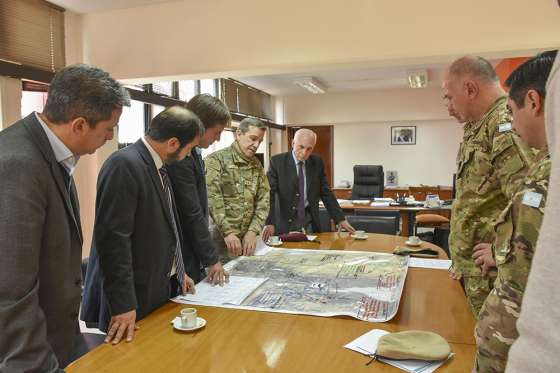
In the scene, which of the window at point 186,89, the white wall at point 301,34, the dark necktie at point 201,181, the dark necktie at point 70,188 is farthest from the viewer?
the window at point 186,89

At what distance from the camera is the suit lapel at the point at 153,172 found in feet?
5.31

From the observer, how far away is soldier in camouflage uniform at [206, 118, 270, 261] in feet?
8.04

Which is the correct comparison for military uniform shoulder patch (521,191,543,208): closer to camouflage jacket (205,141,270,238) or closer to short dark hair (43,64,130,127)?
short dark hair (43,64,130,127)

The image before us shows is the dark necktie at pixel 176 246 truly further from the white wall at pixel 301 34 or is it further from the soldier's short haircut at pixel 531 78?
the white wall at pixel 301 34

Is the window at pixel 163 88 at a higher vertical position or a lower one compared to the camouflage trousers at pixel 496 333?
higher

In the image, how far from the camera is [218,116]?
7.37ft

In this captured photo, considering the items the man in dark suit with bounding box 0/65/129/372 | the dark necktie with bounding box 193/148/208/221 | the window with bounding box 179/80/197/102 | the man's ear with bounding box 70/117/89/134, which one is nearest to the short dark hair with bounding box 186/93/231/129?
the dark necktie with bounding box 193/148/208/221

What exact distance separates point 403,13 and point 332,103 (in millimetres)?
5727

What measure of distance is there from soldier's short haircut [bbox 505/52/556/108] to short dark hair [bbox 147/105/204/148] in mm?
1142

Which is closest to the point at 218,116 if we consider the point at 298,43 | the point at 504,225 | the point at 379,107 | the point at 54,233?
the point at 54,233

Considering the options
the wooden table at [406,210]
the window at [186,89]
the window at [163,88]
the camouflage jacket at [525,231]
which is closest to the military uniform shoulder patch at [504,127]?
the camouflage jacket at [525,231]

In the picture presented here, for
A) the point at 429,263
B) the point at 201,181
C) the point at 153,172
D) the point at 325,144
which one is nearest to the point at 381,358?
the point at 153,172

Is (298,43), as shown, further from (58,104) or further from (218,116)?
(58,104)

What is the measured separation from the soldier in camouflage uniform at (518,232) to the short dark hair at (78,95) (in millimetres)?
1107
